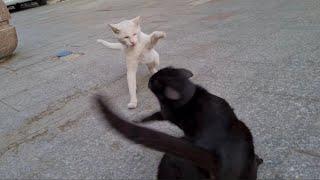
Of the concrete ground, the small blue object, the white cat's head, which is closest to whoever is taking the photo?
the concrete ground

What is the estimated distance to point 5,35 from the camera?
5.49 meters

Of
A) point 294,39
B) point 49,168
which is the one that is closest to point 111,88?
point 49,168

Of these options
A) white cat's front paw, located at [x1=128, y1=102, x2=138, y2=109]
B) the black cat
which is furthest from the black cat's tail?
white cat's front paw, located at [x1=128, y1=102, x2=138, y2=109]

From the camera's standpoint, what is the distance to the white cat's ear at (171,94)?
1.77m

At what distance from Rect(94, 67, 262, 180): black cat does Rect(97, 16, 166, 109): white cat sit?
121cm

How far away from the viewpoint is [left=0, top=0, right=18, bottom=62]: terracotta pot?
5.49 metres

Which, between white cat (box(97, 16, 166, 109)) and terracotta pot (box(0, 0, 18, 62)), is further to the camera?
terracotta pot (box(0, 0, 18, 62))

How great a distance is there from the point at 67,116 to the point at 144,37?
3.13 feet

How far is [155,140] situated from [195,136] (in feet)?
1.28

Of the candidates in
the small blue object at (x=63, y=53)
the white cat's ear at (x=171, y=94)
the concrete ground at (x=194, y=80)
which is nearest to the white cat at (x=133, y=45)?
the concrete ground at (x=194, y=80)

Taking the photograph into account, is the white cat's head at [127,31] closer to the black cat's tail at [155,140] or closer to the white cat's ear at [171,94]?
the white cat's ear at [171,94]

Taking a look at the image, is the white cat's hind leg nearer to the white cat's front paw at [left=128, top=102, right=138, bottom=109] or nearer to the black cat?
the white cat's front paw at [left=128, top=102, right=138, bottom=109]

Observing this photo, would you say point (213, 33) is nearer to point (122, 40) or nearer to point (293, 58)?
point (293, 58)

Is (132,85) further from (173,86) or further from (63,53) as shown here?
(63,53)
